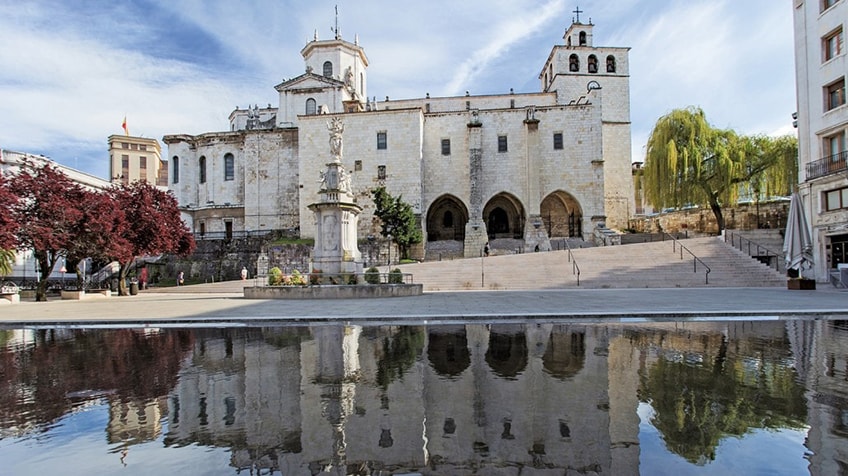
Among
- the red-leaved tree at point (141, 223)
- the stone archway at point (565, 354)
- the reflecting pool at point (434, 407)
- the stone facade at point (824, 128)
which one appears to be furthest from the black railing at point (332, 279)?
the stone facade at point (824, 128)

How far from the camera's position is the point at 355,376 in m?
5.49

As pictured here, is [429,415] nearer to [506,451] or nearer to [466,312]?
[506,451]

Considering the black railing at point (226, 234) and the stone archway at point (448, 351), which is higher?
the black railing at point (226, 234)

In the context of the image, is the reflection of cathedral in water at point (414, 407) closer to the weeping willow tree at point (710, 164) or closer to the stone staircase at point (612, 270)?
the stone staircase at point (612, 270)

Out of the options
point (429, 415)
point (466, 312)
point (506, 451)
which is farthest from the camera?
point (466, 312)

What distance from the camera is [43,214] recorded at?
1923 centimetres

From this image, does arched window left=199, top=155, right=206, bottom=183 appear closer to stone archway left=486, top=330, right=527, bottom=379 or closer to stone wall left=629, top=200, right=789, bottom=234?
stone wall left=629, top=200, right=789, bottom=234

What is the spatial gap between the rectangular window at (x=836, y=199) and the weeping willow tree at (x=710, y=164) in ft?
29.3

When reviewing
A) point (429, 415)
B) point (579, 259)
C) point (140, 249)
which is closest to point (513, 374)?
point (429, 415)

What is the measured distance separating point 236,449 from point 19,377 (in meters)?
4.30

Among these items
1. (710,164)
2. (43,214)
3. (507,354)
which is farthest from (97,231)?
(710,164)

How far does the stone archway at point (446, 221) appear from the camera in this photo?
4441 cm

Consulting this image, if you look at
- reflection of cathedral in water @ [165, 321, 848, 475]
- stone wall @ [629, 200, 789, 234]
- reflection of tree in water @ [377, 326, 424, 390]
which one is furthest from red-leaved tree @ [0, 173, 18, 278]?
stone wall @ [629, 200, 789, 234]

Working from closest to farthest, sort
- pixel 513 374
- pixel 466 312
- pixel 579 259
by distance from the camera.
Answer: pixel 513 374 → pixel 466 312 → pixel 579 259
